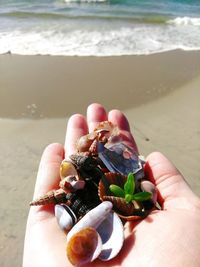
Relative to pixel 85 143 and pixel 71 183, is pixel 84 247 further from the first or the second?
pixel 85 143

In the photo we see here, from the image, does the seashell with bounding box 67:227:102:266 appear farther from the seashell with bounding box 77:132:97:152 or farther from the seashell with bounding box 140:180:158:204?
the seashell with bounding box 77:132:97:152

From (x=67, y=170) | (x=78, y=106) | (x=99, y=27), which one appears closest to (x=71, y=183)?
(x=67, y=170)

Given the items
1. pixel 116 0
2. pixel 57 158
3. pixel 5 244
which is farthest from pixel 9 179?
pixel 116 0

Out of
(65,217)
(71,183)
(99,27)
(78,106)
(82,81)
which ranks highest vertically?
(71,183)

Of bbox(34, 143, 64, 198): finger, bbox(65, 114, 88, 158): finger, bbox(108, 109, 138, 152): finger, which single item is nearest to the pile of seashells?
bbox(34, 143, 64, 198): finger

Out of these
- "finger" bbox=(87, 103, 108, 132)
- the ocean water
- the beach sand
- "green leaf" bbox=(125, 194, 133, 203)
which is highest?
"finger" bbox=(87, 103, 108, 132)

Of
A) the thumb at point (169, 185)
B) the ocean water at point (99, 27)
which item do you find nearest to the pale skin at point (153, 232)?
the thumb at point (169, 185)

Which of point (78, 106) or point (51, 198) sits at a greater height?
point (51, 198)
